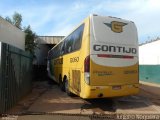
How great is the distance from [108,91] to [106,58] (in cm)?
127

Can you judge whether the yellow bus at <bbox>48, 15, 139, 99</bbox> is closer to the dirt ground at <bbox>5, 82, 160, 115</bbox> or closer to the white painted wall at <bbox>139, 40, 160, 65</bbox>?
the dirt ground at <bbox>5, 82, 160, 115</bbox>

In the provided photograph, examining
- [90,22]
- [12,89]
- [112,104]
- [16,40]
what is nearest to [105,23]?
[90,22]

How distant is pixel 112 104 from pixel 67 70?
3.34 m

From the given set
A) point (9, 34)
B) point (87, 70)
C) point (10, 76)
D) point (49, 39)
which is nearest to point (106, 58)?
point (87, 70)

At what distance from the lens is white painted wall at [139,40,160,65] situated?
28923 mm

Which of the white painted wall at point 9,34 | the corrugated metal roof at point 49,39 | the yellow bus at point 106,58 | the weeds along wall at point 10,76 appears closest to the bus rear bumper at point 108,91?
the yellow bus at point 106,58

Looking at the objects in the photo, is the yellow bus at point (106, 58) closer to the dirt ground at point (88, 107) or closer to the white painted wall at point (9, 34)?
the dirt ground at point (88, 107)

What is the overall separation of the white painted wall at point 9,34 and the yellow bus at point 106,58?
22.4 feet

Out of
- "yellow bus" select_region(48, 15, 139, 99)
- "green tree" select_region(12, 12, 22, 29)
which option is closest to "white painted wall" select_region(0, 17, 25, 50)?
"yellow bus" select_region(48, 15, 139, 99)

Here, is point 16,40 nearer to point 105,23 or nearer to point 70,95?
point 70,95

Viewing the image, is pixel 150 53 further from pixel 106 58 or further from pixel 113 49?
pixel 106 58

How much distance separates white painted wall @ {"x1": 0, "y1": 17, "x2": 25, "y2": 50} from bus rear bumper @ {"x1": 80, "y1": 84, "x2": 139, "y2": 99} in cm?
828

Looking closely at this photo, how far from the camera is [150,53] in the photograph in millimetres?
31172

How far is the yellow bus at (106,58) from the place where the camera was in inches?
424
